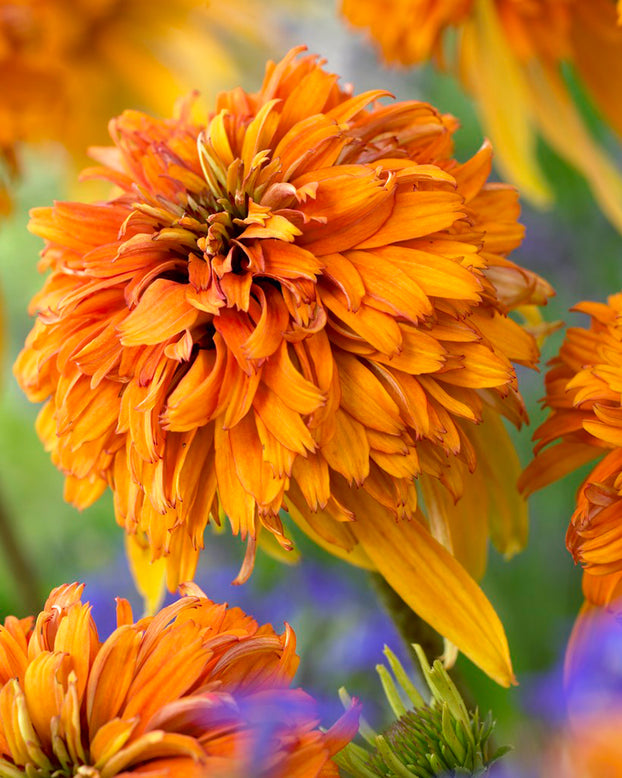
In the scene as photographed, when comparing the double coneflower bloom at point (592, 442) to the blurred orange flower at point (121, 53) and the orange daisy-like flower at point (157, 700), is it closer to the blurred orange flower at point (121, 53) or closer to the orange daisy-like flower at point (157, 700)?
the orange daisy-like flower at point (157, 700)

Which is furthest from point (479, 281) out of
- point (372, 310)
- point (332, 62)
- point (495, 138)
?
point (332, 62)

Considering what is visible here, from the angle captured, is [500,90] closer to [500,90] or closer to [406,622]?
[500,90]

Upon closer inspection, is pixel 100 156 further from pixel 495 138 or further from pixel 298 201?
pixel 495 138

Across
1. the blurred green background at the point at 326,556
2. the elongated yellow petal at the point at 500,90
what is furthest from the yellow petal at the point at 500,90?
the blurred green background at the point at 326,556

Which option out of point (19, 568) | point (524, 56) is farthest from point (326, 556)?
point (524, 56)

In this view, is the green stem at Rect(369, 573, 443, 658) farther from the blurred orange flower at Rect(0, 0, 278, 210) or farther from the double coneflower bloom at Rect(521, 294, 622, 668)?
the blurred orange flower at Rect(0, 0, 278, 210)
